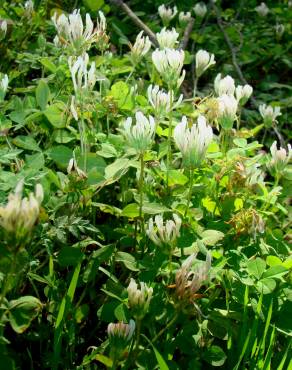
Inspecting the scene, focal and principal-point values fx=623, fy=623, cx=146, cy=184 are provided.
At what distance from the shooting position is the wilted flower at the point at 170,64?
77.0 inches

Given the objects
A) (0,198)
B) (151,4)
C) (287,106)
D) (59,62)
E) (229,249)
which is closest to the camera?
(0,198)

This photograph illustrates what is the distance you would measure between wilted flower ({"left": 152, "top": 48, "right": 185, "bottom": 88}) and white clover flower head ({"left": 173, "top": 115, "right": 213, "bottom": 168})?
29 centimetres

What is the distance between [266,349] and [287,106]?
223 cm

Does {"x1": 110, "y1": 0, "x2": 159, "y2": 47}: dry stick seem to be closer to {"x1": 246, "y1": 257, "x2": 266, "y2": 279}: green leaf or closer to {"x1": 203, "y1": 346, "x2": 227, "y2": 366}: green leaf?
{"x1": 246, "y1": 257, "x2": 266, "y2": 279}: green leaf

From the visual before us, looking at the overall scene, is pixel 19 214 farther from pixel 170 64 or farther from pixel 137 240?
pixel 170 64

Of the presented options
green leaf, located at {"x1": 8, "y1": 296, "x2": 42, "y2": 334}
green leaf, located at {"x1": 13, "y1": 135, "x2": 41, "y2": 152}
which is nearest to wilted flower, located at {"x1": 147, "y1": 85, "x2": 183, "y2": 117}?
green leaf, located at {"x1": 13, "y1": 135, "x2": 41, "y2": 152}

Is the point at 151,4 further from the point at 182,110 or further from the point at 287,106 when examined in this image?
the point at 182,110

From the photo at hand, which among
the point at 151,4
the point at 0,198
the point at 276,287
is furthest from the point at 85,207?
the point at 151,4

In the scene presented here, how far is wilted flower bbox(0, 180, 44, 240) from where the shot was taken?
1211mm

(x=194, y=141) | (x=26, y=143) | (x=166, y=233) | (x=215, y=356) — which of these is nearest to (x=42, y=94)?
(x=26, y=143)

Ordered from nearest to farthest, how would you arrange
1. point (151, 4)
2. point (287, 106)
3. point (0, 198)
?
point (0, 198) < point (287, 106) < point (151, 4)

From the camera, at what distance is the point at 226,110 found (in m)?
2.03

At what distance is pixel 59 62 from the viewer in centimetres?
246

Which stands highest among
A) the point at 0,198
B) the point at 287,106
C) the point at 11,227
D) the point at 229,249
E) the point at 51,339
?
the point at 11,227
